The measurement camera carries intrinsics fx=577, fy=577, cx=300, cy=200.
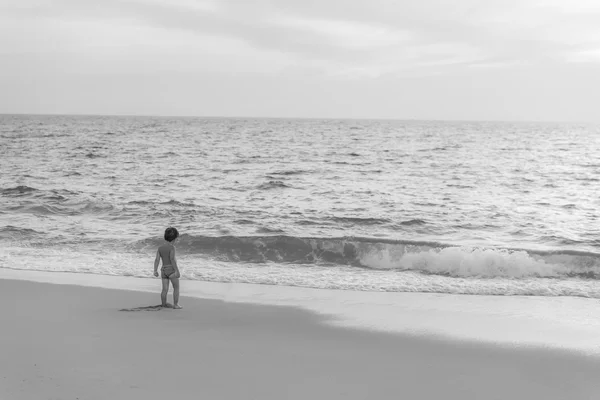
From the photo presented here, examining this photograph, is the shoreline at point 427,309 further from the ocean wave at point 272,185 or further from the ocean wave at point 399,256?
the ocean wave at point 272,185

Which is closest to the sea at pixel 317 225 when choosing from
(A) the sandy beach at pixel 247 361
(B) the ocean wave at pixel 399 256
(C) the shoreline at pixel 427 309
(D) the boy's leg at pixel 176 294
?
(B) the ocean wave at pixel 399 256

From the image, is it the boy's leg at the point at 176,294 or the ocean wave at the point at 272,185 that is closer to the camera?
the boy's leg at the point at 176,294

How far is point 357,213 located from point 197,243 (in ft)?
20.7

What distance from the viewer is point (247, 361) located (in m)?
6.64

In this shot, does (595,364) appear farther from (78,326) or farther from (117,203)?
(117,203)

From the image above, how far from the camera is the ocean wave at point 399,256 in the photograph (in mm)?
12797

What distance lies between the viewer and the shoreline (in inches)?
312

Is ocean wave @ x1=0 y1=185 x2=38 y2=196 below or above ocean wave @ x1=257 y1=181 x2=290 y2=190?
above

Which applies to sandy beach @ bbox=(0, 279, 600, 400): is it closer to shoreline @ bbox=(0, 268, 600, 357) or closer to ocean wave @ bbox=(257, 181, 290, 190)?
shoreline @ bbox=(0, 268, 600, 357)

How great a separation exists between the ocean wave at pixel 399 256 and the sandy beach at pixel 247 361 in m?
5.30

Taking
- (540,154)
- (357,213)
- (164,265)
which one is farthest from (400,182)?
(540,154)

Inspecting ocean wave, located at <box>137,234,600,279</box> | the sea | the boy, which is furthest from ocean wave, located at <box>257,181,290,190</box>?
the boy

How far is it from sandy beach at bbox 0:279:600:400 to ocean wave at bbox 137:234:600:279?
5.30 m

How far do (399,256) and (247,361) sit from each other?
832 centimetres
